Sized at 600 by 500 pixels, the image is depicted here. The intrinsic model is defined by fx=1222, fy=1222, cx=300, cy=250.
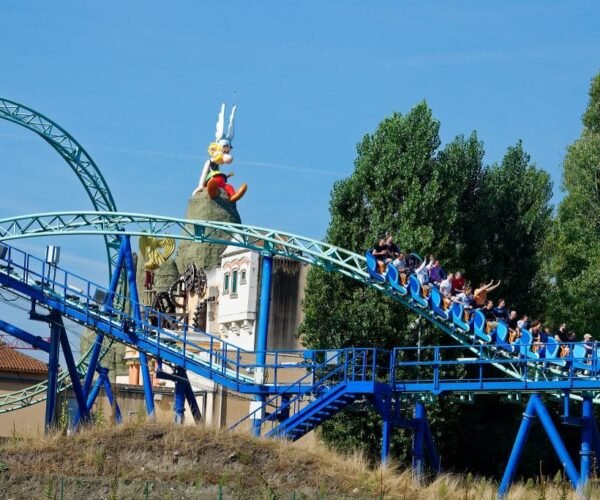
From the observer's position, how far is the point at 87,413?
33.0 m

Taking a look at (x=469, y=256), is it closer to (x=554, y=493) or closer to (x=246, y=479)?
(x=554, y=493)

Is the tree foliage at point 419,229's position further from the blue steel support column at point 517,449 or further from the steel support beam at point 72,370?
the blue steel support column at point 517,449

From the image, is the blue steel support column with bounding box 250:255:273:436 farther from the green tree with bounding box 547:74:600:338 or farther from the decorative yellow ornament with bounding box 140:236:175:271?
the decorative yellow ornament with bounding box 140:236:175:271

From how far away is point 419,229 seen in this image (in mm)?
39219

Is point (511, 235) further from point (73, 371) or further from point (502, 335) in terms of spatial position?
point (73, 371)

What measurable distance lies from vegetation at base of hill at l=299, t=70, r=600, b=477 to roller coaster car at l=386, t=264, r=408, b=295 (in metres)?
7.56

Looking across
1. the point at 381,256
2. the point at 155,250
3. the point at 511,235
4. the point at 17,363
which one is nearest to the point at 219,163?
the point at 155,250

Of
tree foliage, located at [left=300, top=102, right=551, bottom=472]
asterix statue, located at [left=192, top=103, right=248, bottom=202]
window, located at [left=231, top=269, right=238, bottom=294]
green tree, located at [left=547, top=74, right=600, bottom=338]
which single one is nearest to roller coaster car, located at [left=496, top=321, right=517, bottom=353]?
tree foliage, located at [left=300, top=102, right=551, bottom=472]

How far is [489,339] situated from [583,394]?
113 inches

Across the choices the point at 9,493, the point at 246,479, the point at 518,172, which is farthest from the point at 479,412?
the point at 9,493

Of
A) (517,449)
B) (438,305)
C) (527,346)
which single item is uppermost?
(438,305)

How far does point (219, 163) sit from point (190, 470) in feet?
169

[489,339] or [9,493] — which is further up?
[489,339]

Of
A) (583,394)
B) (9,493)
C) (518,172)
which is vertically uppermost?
Result: (518,172)
